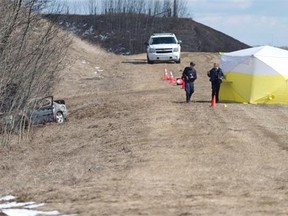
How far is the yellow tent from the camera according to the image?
2828cm

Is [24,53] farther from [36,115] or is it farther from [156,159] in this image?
[156,159]

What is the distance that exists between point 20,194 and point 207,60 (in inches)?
1579

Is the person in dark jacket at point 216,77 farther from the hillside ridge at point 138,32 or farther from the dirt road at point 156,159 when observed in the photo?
the hillside ridge at point 138,32

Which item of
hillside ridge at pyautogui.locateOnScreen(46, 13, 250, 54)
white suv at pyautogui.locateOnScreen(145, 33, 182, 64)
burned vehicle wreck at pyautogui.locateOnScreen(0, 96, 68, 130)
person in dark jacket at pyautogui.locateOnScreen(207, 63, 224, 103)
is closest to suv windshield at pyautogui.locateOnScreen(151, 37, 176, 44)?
white suv at pyautogui.locateOnScreen(145, 33, 182, 64)

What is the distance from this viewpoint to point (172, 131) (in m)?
21.5

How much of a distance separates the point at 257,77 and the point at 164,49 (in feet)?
68.0

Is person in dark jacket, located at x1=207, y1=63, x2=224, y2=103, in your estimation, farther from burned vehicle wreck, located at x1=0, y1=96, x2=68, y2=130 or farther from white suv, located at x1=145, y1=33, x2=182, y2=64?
white suv, located at x1=145, y1=33, x2=182, y2=64

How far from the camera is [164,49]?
160ft

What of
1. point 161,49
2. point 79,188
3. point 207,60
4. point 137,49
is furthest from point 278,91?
point 137,49

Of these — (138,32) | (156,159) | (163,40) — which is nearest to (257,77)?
(156,159)

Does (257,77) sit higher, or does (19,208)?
(257,77)

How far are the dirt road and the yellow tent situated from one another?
2.10ft

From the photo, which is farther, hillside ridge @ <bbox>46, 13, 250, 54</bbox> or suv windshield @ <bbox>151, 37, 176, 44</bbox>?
hillside ridge @ <bbox>46, 13, 250, 54</bbox>

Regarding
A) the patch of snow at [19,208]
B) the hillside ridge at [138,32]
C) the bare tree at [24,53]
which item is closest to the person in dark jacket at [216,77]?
the bare tree at [24,53]
